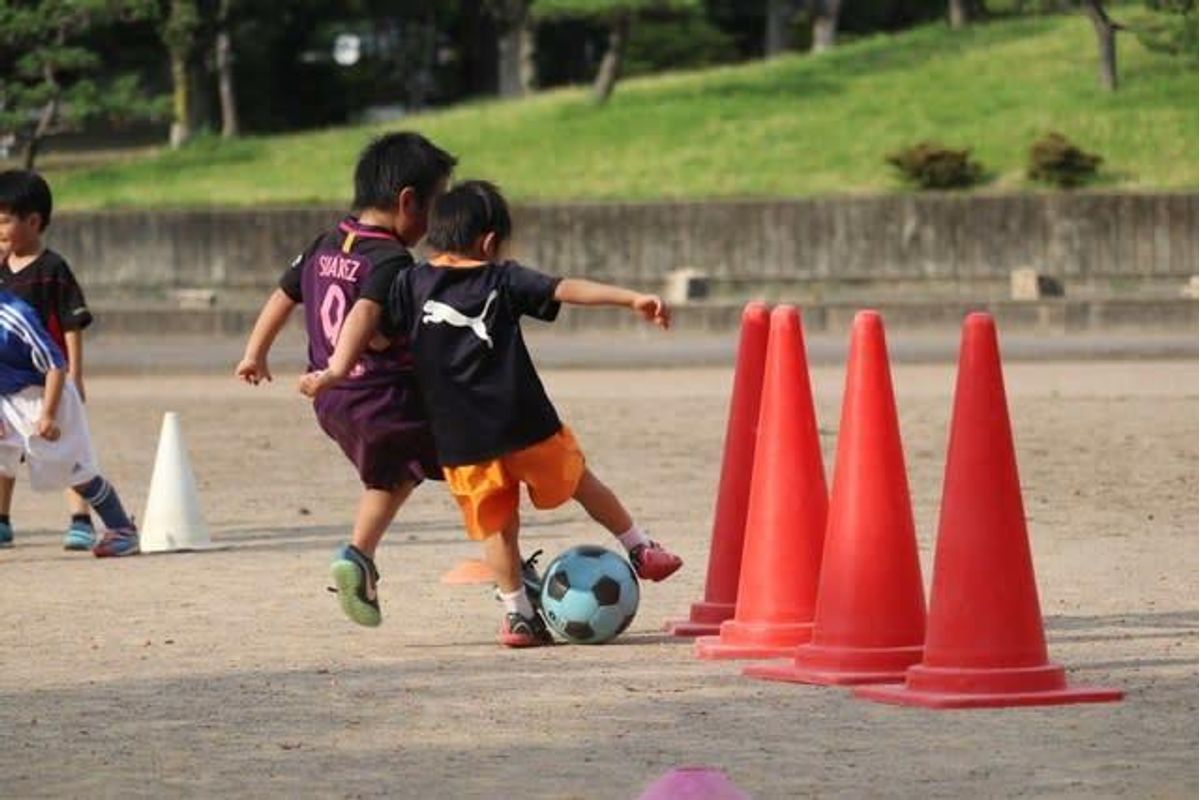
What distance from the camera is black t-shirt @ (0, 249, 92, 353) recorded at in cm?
1320

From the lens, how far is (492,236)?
969 centimetres

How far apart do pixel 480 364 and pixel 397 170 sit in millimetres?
800

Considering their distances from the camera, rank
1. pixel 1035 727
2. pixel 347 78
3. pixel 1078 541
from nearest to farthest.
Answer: pixel 1035 727 < pixel 1078 541 < pixel 347 78

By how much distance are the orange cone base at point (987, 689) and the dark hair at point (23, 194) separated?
5667mm

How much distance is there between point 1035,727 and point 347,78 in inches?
2399

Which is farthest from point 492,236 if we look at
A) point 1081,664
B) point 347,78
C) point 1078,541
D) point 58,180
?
point 347,78

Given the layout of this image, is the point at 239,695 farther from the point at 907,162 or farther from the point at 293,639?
the point at 907,162

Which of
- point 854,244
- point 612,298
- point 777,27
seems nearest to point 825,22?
point 777,27

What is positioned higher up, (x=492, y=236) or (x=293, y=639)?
(x=492, y=236)

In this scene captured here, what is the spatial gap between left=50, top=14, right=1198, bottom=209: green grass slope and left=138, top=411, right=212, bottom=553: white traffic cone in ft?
93.8

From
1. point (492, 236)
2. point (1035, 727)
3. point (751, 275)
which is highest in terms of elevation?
point (492, 236)

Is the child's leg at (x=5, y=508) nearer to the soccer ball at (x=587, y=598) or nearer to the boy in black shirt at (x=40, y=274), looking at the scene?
the boy in black shirt at (x=40, y=274)

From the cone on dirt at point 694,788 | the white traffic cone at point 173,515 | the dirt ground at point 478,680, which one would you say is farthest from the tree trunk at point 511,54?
the cone on dirt at point 694,788

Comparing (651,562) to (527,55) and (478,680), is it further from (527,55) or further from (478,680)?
(527,55)
